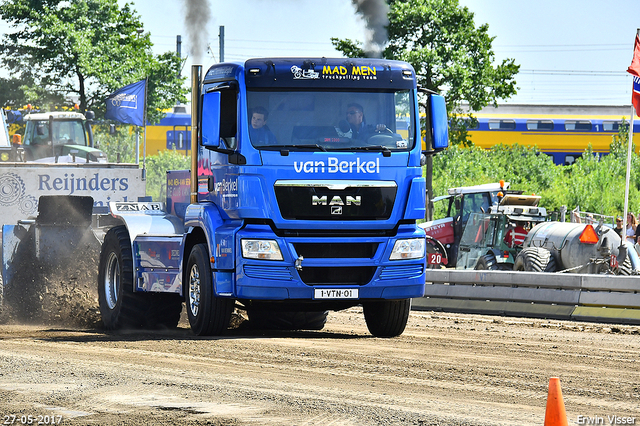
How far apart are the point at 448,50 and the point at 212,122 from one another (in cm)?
2134

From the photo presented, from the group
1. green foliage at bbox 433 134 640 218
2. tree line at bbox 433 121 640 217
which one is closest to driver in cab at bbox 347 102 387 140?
tree line at bbox 433 121 640 217

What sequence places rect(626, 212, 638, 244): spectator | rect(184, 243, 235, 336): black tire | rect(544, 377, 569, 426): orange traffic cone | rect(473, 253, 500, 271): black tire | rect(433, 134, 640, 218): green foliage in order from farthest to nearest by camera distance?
rect(433, 134, 640, 218): green foliage < rect(626, 212, 638, 244): spectator < rect(473, 253, 500, 271): black tire < rect(184, 243, 235, 336): black tire < rect(544, 377, 569, 426): orange traffic cone

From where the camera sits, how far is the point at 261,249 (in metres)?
9.96

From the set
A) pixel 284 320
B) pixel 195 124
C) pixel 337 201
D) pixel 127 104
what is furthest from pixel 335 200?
pixel 127 104

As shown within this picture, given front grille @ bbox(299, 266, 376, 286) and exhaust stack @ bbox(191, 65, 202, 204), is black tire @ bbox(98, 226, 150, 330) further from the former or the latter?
front grille @ bbox(299, 266, 376, 286)

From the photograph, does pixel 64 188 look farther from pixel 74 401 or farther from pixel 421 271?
pixel 74 401

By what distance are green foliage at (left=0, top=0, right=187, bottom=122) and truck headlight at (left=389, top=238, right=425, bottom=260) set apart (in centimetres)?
2654

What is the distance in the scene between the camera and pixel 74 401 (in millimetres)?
6809

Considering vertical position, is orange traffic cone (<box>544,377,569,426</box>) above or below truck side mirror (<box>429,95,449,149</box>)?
below

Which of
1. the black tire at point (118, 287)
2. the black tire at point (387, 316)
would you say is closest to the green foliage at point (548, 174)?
the black tire at point (387, 316)

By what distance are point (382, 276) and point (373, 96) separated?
6.41 ft

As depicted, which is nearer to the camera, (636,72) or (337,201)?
(337,201)

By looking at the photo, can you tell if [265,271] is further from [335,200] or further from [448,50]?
[448,50]

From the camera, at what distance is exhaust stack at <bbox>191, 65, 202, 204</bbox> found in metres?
11.1
